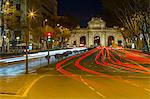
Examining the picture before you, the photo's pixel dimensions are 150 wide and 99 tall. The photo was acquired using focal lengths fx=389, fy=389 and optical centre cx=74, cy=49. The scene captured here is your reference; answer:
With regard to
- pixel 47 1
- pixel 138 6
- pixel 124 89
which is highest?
pixel 47 1

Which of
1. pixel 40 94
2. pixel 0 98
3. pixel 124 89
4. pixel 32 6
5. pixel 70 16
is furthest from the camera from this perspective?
pixel 70 16

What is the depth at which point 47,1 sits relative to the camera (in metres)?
181

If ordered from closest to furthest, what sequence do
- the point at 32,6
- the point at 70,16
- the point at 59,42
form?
the point at 32,6
the point at 59,42
the point at 70,16

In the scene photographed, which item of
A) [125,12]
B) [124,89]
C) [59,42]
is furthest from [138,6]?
[59,42]

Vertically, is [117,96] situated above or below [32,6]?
below

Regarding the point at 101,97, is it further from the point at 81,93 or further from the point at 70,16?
the point at 70,16

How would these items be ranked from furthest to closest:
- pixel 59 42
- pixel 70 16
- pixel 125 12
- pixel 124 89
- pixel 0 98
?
pixel 70 16
pixel 59 42
pixel 125 12
pixel 124 89
pixel 0 98

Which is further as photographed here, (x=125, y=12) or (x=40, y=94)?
(x=125, y=12)

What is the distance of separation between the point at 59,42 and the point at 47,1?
21.5 meters

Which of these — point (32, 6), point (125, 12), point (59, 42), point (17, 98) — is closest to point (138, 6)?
point (125, 12)

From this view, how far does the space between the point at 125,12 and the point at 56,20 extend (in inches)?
4113

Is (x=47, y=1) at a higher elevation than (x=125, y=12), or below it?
higher

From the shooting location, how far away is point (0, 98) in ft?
53.5

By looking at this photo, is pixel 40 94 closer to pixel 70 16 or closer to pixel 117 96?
Answer: pixel 117 96
